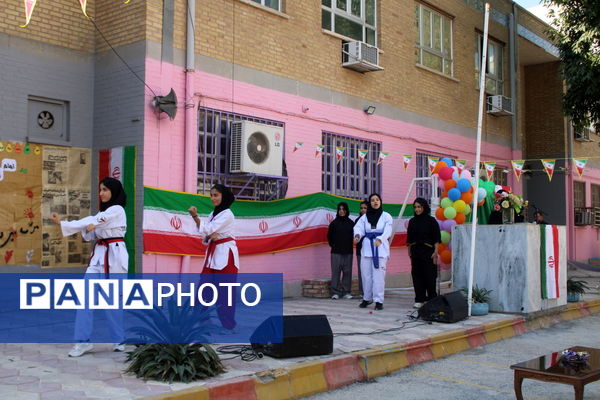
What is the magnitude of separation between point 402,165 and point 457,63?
4.37m

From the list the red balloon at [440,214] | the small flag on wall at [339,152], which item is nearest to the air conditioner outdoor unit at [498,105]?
the small flag on wall at [339,152]

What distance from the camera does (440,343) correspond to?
8383 millimetres

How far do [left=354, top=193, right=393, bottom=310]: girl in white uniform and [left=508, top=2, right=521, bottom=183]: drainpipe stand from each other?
1170 cm

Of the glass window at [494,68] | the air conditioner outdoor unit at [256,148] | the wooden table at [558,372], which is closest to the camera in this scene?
the wooden table at [558,372]

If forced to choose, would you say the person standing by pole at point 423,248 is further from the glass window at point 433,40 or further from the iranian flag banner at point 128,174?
the glass window at point 433,40

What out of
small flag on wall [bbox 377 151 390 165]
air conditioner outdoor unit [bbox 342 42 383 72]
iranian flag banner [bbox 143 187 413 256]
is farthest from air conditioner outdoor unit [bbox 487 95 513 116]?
small flag on wall [bbox 377 151 390 165]

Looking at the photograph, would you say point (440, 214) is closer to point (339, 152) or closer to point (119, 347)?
point (339, 152)

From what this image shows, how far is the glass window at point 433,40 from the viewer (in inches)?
680

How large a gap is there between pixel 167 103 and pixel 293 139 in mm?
3293

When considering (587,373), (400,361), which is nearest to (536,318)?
(400,361)

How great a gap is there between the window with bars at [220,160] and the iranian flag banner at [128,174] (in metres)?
1.31

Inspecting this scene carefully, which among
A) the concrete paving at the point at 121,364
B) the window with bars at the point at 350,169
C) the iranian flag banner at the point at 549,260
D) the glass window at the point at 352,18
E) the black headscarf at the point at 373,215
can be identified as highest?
the glass window at the point at 352,18

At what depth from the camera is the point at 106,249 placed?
6988 millimetres

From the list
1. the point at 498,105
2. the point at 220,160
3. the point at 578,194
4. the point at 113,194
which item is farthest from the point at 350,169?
the point at 578,194
